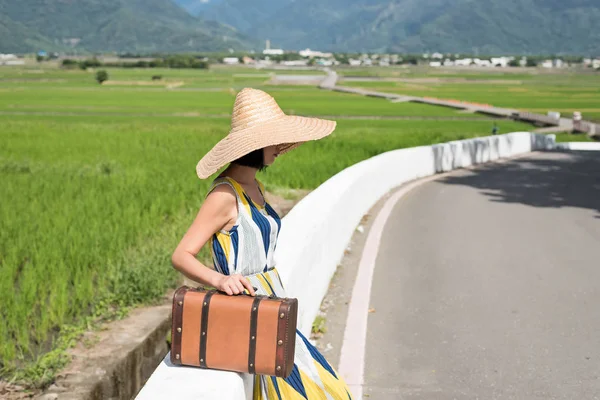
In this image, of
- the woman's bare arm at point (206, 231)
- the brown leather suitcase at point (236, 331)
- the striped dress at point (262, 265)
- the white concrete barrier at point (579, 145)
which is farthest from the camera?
the white concrete barrier at point (579, 145)

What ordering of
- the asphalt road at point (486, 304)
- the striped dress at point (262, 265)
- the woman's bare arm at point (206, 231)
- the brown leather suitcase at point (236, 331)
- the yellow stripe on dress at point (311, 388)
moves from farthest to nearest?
the asphalt road at point (486, 304), the yellow stripe on dress at point (311, 388), the striped dress at point (262, 265), the woman's bare arm at point (206, 231), the brown leather suitcase at point (236, 331)

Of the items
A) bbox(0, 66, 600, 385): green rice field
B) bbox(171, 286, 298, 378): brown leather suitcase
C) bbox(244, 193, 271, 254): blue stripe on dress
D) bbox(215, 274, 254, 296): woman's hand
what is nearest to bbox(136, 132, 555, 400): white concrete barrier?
bbox(171, 286, 298, 378): brown leather suitcase

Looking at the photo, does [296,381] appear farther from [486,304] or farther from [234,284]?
[486,304]

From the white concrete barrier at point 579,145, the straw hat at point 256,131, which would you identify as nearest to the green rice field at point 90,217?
the straw hat at point 256,131

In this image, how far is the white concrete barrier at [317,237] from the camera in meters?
3.44

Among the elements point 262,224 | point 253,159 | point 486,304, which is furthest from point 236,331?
point 486,304

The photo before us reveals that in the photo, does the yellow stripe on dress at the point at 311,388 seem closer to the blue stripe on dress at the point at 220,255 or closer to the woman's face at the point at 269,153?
the blue stripe on dress at the point at 220,255

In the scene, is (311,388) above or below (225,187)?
below

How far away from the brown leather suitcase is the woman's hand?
0.09 feet

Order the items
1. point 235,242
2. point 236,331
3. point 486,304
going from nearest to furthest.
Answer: point 236,331, point 235,242, point 486,304

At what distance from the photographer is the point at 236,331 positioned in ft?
11.2

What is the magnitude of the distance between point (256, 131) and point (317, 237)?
3.50 metres

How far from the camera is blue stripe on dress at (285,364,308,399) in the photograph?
12.4 feet

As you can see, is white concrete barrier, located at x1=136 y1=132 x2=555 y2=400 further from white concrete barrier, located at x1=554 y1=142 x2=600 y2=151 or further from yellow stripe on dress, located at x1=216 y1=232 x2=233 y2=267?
white concrete barrier, located at x1=554 y1=142 x2=600 y2=151
